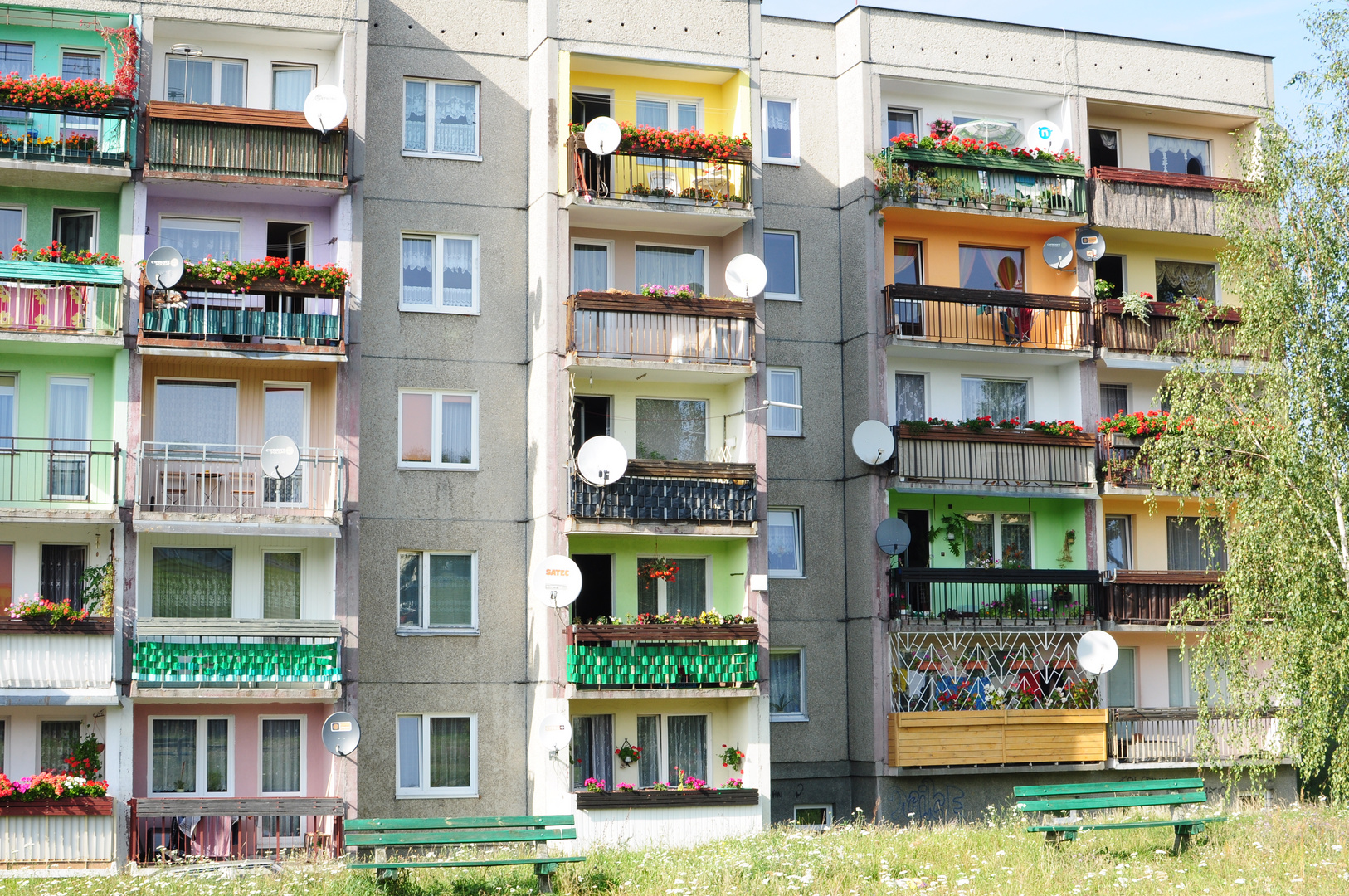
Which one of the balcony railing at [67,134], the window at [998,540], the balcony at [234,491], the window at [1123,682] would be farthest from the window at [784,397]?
the balcony railing at [67,134]

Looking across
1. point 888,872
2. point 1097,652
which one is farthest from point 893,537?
point 888,872

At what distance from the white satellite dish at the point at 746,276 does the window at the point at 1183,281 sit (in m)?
10.5

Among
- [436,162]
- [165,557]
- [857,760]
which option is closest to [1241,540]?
[857,760]

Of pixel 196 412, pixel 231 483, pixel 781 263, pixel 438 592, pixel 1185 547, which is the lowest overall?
pixel 438 592

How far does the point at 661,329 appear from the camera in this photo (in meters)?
27.7

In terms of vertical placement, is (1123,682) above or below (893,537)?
below

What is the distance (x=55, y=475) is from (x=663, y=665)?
10198 mm

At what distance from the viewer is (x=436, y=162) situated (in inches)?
1116

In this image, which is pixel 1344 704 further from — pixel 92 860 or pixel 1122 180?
pixel 92 860

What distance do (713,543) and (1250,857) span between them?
11267 millimetres

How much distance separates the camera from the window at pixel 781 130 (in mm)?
31312

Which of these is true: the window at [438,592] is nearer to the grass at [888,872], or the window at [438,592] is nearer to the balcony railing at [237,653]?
the balcony railing at [237,653]

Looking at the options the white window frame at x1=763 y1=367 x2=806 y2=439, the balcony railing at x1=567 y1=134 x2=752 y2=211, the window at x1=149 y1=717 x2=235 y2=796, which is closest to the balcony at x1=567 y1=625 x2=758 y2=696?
the white window frame at x1=763 y1=367 x2=806 y2=439

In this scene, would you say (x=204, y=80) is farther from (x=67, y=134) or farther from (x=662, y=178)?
(x=662, y=178)
